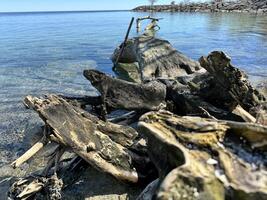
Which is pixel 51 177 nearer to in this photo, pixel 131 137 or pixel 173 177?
pixel 131 137

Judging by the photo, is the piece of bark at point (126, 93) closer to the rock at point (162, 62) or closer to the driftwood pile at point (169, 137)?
the driftwood pile at point (169, 137)

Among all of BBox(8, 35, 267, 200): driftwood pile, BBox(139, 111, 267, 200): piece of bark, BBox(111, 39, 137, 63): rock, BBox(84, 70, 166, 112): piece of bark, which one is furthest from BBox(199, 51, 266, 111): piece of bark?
BBox(111, 39, 137, 63): rock

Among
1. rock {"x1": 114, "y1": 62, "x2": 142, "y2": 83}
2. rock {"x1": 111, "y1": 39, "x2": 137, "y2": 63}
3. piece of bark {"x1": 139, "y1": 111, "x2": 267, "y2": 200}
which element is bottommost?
rock {"x1": 114, "y1": 62, "x2": 142, "y2": 83}

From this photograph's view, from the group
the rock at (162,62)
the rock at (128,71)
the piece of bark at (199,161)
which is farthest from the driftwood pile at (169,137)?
the rock at (128,71)

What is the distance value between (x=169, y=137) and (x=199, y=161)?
43cm

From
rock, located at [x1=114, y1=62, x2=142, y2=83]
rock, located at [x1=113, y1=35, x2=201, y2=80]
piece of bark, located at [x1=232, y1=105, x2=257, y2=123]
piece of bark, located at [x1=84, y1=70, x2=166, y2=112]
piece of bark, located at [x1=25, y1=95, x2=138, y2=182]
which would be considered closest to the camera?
piece of bark, located at [x1=25, y1=95, x2=138, y2=182]

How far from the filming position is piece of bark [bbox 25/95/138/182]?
4.75 meters

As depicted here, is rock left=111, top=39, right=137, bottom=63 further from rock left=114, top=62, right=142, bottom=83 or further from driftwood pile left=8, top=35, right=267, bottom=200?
driftwood pile left=8, top=35, right=267, bottom=200

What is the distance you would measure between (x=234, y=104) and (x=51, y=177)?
3.27 m

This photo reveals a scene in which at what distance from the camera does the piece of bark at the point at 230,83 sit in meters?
5.86

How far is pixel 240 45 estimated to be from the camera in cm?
2411

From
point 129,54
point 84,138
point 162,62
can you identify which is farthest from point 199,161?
point 129,54

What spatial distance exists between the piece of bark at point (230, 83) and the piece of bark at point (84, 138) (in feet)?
6.82

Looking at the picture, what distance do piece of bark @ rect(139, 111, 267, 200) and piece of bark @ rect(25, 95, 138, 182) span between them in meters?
1.38
